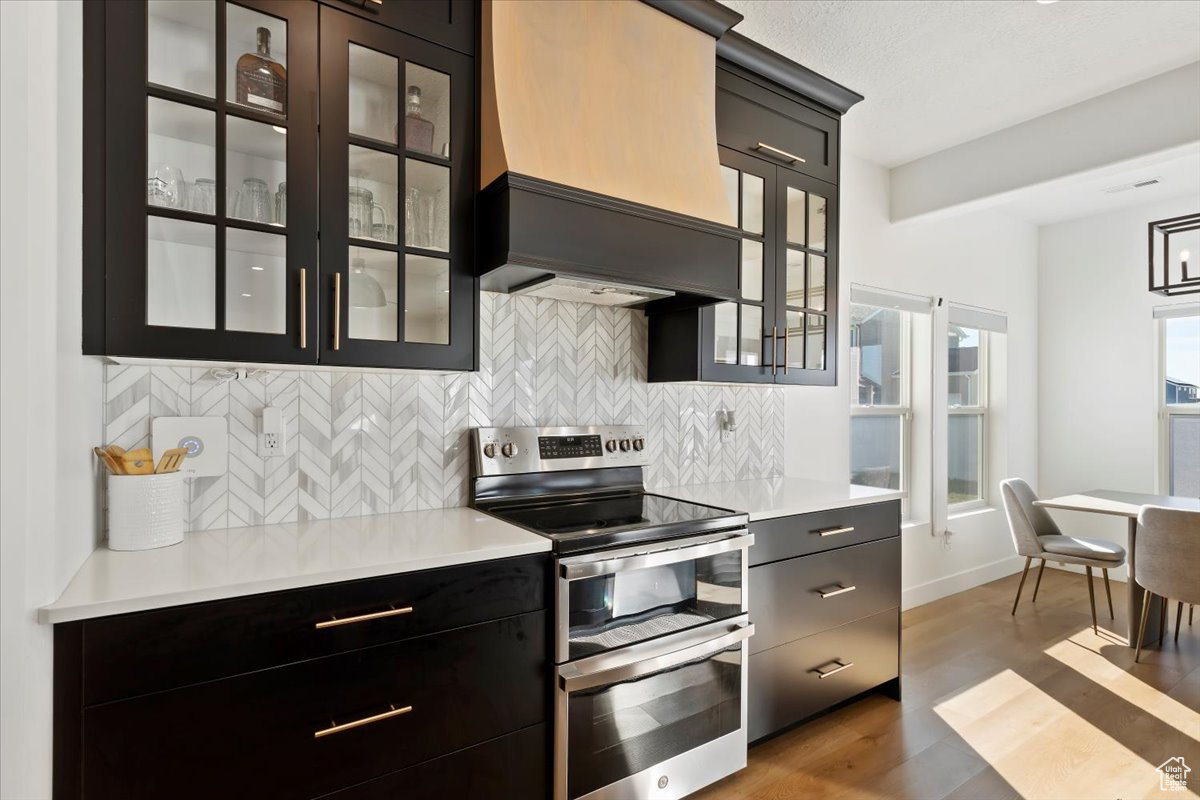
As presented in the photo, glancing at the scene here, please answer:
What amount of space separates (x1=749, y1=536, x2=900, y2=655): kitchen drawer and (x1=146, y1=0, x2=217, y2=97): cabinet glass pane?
208 centimetres

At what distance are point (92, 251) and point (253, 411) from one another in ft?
1.95

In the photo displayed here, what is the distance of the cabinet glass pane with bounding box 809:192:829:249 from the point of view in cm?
271

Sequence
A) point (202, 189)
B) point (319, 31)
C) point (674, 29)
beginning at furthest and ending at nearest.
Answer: point (674, 29)
point (319, 31)
point (202, 189)

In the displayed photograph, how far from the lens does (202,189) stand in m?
1.44

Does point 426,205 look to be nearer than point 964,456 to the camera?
Yes

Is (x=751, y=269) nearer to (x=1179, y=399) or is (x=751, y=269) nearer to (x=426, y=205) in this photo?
(x=426, y=205)

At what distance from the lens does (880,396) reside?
398 cm

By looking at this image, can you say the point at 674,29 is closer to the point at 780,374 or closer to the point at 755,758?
the point at 780,374

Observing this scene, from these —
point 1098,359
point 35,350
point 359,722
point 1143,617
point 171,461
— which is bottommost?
point 1143,617

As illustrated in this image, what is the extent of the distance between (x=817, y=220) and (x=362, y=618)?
237 centimetres

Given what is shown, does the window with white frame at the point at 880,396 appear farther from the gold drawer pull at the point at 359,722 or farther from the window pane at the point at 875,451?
the gold drawer pull at the point at 359,722

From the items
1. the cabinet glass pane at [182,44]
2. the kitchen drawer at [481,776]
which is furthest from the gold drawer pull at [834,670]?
the cabinet glass pane at [182,44]

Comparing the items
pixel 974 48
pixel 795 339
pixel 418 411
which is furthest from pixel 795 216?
pixel 418 411

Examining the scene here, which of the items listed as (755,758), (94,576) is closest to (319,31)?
(94,576)
